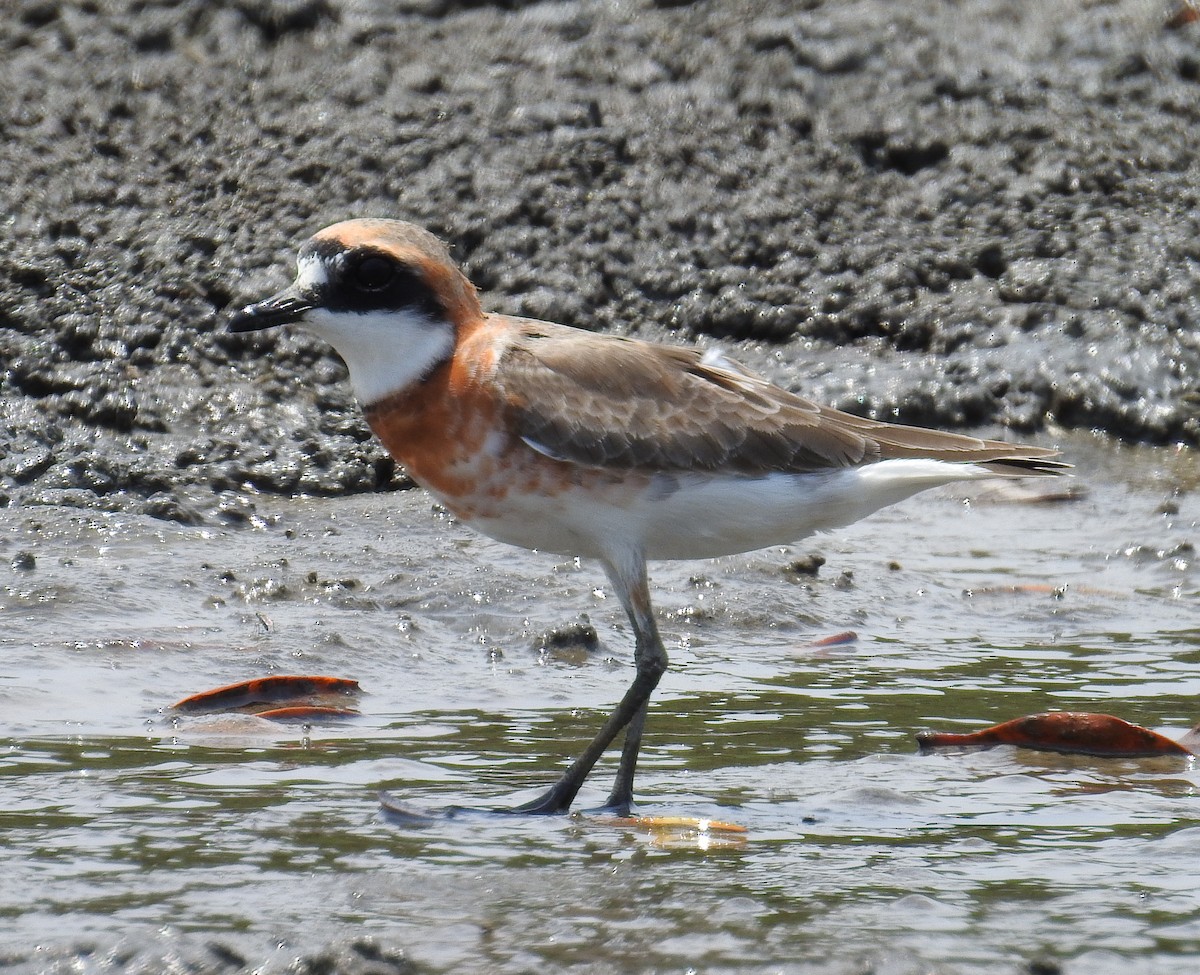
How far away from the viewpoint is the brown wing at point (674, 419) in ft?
17.3

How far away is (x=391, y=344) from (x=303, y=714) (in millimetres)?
1249

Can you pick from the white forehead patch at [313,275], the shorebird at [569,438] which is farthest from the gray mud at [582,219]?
the white forehead patch at [313,275]

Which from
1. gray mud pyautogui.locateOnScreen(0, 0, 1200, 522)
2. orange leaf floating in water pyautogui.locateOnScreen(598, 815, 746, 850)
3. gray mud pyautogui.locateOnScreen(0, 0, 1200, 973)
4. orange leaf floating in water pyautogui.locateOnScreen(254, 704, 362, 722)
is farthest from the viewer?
gray mud pyautogui.locateOnScreen(0, 0, 1200, 522)

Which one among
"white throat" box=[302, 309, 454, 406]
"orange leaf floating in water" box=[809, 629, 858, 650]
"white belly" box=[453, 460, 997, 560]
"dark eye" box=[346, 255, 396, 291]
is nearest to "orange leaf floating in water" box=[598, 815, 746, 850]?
"white belly" box=[453, 460, 997, 560]

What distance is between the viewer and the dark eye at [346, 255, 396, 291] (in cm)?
533

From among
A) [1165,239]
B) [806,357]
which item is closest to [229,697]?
[806,357]

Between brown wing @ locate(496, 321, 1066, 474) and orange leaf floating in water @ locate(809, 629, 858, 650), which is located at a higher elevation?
brown wing @ locate(496, 321, 1066, 474)

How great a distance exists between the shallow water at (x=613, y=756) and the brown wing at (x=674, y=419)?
87 cm

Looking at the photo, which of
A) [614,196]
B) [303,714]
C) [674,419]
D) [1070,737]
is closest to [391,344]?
[674,419]

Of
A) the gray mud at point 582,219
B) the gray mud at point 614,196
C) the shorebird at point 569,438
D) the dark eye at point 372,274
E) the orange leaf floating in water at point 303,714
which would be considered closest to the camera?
the shorebird at point 569,438

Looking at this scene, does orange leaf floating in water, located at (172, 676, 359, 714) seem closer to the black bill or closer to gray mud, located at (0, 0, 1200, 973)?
gray mud, located at (0, 0, 1200, 973)

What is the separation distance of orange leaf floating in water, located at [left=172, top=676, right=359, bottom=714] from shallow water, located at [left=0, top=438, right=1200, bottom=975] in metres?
0.08

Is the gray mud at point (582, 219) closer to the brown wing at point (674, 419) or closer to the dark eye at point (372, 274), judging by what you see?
the brown wing at point (674, 419)

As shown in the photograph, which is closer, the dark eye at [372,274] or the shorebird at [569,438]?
the shorebird at [569,438]
